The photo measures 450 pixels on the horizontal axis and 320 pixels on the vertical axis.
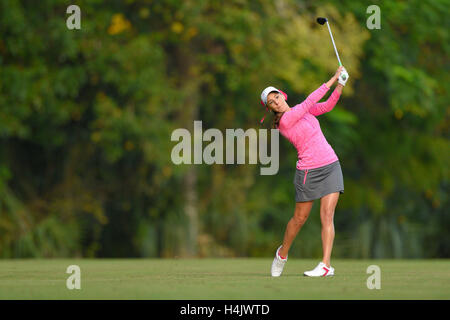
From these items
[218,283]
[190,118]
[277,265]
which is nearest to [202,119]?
[190,118]

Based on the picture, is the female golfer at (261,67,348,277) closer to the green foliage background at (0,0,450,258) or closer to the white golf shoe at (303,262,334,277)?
the white golf shoe at (303,262,334,277)

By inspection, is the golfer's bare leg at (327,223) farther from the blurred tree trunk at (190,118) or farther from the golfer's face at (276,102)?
the blurred tree trunk at (190,118)

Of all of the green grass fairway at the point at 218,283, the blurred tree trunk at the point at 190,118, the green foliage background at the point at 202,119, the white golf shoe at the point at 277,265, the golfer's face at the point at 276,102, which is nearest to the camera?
the green grass fairway at the point at 218,283

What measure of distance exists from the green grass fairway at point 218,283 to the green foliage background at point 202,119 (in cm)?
938

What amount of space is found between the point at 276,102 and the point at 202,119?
15.5m

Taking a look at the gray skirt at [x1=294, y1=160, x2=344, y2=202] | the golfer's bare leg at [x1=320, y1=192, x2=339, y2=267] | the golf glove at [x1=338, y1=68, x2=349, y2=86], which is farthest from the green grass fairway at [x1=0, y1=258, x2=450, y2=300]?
the golf glove at [x1=338, y1=68, x2=349, y2=86]

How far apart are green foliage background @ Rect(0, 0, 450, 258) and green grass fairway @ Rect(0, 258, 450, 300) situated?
9.38 m

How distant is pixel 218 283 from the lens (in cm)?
1109

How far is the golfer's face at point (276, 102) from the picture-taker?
11812 mm

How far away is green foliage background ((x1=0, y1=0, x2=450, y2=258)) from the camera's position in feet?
76.1

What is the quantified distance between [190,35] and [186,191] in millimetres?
3954

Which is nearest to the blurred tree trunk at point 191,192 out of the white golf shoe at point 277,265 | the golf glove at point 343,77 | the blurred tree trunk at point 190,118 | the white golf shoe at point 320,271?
the blurred tree trunk at point 190,118

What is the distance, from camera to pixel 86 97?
24.8 metres
